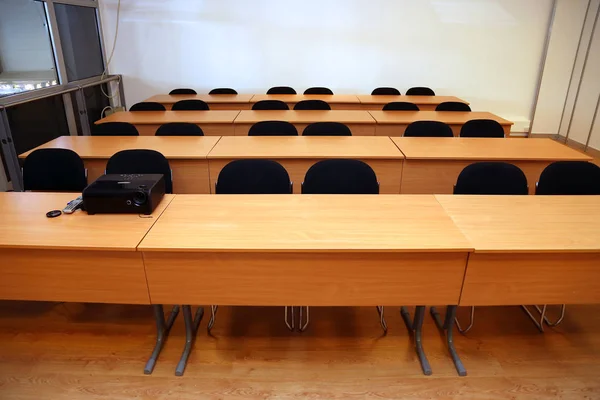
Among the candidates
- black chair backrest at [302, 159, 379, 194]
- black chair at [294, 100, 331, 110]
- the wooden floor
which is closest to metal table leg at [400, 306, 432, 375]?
the wooden floor

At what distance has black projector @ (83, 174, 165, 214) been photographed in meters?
1.79

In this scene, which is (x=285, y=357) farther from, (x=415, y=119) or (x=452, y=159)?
(x=415, y=119)

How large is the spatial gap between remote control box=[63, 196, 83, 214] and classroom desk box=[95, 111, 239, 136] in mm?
2164

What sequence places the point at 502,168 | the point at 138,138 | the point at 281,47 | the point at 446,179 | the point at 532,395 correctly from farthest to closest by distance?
the point at 281,47 < the point at 138,138 < the point at 446,179 < the point at 502,168 < the point at 532,395

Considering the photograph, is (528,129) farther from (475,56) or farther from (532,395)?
(532,395)

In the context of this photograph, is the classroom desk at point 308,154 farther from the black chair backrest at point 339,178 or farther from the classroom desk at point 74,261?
the classroom desk at point 74,261

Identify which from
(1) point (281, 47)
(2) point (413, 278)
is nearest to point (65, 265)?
(2) point (413, 278)

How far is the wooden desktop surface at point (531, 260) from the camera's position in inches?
63.1

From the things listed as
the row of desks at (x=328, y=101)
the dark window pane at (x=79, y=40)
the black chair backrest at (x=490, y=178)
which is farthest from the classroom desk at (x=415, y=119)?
the dark window pane at (x=79, y=40)

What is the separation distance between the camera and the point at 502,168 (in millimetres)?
2371

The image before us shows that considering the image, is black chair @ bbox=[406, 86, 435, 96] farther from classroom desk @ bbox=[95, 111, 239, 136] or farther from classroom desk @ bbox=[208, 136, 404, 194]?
classroom desk @ bbox=[208, 136, 404, 194]

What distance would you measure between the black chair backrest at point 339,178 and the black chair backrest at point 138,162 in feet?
3.28

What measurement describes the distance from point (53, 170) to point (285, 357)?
80.1 inches

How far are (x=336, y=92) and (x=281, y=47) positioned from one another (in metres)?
1.10
